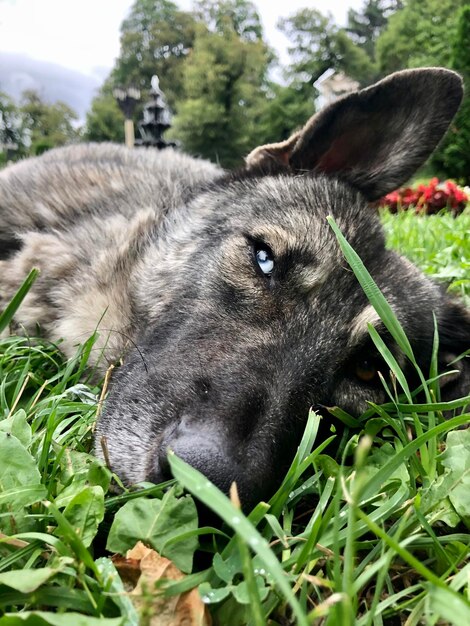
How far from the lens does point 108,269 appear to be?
286 centimetres

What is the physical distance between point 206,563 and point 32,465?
1.53 feet

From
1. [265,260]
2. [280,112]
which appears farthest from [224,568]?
[280,112]

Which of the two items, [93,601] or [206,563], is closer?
[93,601]

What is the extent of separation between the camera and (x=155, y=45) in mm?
59312

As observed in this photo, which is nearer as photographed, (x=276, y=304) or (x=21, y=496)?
(x=21, y=496)

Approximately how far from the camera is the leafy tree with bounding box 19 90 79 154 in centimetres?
5884

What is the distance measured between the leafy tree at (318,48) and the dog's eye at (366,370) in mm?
49858

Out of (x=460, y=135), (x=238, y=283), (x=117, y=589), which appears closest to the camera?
(x=117, y=589)

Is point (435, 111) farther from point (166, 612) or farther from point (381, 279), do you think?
point (166, 612)

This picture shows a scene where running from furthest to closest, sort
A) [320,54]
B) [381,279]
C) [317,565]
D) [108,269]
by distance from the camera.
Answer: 1. [320,54]
2. [108,269]
3. [381,279]
4. [317,565]

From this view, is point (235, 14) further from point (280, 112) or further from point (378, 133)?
point (378, 133)

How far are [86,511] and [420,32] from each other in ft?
146

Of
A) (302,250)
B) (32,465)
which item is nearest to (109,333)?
(302,250)

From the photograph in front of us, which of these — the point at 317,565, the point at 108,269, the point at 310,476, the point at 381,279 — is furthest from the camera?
the point at 108,269
